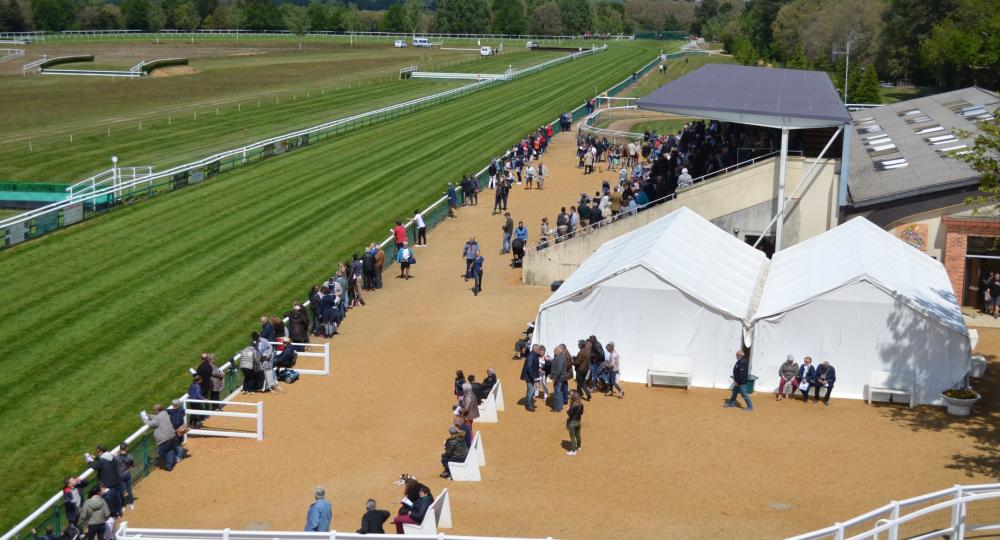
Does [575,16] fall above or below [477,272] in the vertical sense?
above

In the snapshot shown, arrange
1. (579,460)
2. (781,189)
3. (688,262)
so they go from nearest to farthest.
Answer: (579,460), (688,262), (781,189)

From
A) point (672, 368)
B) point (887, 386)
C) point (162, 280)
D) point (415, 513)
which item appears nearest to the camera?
point (415, 513)

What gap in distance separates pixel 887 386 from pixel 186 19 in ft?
550

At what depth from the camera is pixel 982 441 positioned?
69.5 ft

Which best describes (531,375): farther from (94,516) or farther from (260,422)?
(94,516)

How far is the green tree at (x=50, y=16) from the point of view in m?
161

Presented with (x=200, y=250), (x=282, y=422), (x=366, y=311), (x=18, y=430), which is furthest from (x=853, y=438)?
(x=200, y=250)

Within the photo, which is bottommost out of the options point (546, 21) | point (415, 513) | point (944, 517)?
point (415, 513)

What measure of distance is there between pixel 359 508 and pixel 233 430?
4.62 m

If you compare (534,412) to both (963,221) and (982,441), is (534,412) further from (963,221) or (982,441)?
(963,221)

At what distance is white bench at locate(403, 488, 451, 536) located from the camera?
1627cm

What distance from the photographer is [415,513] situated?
16.5 metres

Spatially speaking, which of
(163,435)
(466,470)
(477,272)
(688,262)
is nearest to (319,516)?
(466,470)

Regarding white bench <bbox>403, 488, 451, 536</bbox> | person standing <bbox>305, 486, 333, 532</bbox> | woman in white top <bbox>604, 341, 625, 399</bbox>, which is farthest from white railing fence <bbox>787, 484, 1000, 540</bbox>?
woman in white top <bbox>604, 341, 625, 399</bbox>
